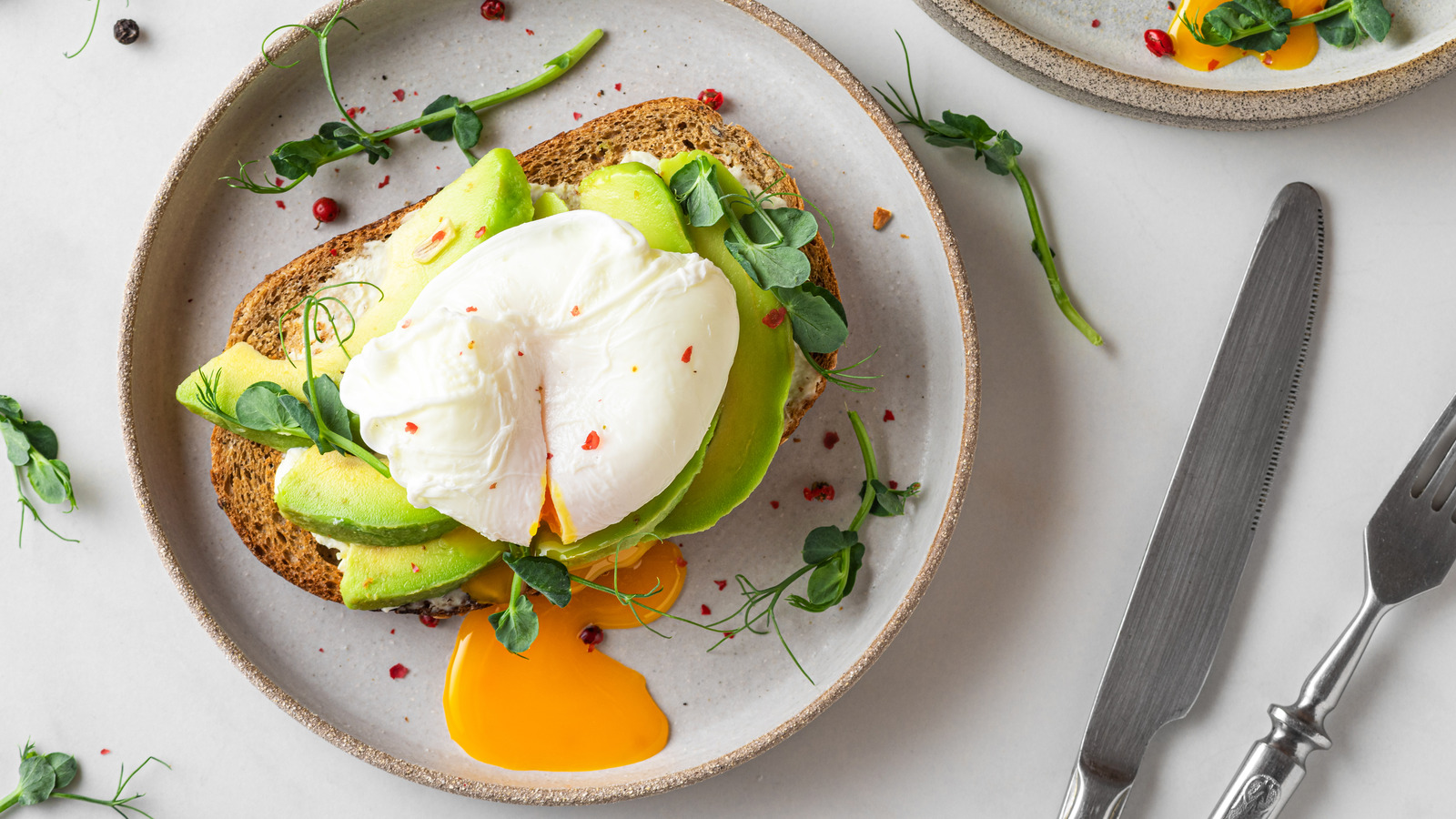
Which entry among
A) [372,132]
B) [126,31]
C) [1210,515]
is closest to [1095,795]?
[1210,515]

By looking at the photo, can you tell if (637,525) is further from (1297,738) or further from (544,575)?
(1297,738)

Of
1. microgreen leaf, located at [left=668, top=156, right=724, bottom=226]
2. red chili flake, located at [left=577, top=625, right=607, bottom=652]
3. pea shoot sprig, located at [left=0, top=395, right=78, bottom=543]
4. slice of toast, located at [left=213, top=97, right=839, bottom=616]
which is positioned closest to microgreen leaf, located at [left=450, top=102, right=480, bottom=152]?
slice of toast, located at [left=213, top=97, right=839, bottom=616]

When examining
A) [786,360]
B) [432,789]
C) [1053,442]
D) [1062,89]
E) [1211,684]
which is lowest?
[432,789]

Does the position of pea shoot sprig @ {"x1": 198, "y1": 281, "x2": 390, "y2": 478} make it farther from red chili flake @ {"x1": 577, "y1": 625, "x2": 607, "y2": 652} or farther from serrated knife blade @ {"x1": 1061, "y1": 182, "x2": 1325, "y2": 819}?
serrated knife blade @ {"x1": 1061, "y1": 182, "x2": 1325, "y2": 819}

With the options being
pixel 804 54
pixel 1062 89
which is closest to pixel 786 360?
pixel 804 54

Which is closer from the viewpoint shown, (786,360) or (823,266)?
(786,360)

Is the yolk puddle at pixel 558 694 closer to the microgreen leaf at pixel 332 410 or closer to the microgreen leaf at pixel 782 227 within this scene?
the microgreen leaf at pixel 332 410

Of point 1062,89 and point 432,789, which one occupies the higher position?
point 1062,89

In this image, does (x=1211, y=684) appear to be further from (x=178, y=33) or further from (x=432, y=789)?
(x=178, y=33)
